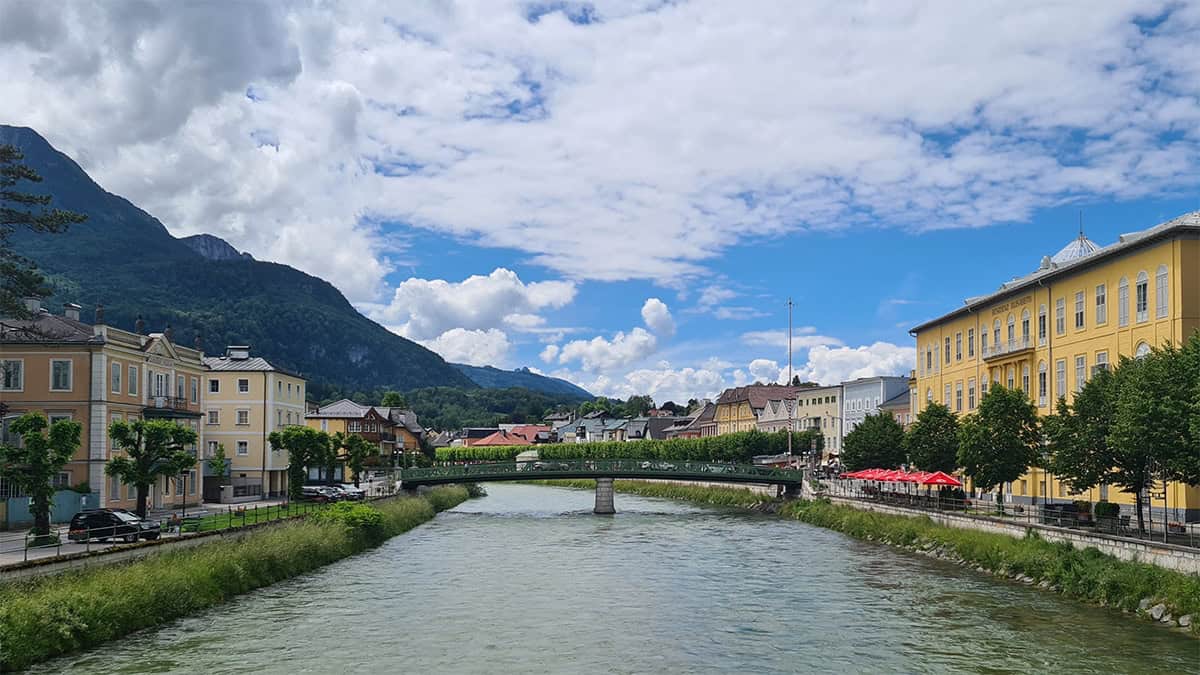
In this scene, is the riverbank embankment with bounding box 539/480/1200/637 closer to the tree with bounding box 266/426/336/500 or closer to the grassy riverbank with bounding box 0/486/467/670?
the grassy riverbank with bounding box 0/486/467/670

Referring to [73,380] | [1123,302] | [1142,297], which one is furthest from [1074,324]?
[73,380]

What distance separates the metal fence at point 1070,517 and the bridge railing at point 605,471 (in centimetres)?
1438

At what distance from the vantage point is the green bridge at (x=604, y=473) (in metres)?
78.6

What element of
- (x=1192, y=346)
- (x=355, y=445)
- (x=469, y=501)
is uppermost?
(x=1192, y=346)

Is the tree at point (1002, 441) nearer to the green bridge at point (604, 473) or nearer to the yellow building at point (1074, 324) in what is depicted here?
the yellow building at point (1074, 324)

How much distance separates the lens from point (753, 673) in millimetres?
24141

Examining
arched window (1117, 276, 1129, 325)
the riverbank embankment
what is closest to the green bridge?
the riverbank embankment

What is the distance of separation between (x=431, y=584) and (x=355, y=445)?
141ft

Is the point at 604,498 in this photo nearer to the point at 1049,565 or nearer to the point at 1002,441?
the point at 1002,441

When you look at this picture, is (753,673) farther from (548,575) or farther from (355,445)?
(355,445)

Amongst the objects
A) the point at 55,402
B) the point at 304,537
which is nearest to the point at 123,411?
the point at 55,402

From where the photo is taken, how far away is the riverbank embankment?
2859 cm

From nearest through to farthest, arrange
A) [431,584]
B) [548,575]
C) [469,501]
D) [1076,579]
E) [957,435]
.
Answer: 1. [1076,579]
2. [431,584]
3. [548,575]
4. [957,435]
5. [469,501]

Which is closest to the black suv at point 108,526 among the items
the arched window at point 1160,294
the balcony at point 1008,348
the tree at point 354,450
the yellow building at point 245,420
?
the yellow building at point 245,420
